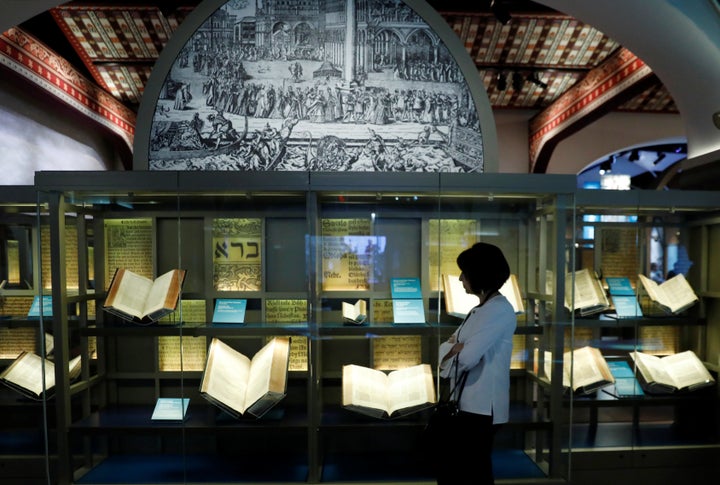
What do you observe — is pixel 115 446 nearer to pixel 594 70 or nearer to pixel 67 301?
pixel 67 301

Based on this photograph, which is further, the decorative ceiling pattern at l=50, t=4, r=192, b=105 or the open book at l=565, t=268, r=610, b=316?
the decorative ceiling pattern at l=50, t=4, r=192, b=105

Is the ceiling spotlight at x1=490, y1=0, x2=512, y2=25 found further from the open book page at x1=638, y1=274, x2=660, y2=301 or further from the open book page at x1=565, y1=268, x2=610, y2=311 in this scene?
the open book page at x1=638, y1=274, x2=660, y2=301

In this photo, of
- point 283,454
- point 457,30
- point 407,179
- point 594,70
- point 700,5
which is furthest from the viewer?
point 594,70

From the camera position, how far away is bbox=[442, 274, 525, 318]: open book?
265 cm

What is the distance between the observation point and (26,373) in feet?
9.09

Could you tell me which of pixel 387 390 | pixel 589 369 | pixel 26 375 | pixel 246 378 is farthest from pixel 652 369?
pixel 26 375

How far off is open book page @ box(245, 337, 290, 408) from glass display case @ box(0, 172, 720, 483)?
0.02m

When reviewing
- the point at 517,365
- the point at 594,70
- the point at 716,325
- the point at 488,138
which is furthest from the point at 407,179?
the point at 594,70

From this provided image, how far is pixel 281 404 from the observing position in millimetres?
2721

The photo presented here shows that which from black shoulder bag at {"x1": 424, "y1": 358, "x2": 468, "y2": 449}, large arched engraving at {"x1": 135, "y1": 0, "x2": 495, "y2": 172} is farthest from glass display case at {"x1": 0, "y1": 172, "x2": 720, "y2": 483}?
black shoulder bag at {"x1": 424, "y1": 358, "x2": 468, "y2": 449}

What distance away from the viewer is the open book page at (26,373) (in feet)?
9.04

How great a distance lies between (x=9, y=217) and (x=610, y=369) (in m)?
4.08

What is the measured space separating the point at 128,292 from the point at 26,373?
3.14ft

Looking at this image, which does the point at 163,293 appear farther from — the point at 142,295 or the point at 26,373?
the point at 26,373
